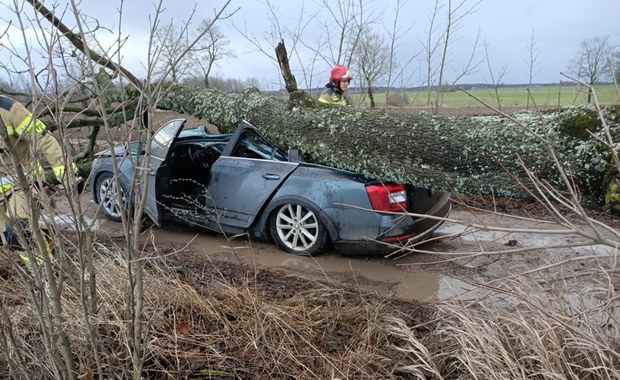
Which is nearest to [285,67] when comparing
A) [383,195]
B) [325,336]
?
[383,195]

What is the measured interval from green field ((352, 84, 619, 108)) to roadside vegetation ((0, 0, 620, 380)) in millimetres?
45

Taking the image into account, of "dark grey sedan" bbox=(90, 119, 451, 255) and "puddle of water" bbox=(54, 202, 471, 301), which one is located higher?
"dark grey sedan" bbox=(90, 119, 451, 255)

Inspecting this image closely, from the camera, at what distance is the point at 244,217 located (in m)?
5.24

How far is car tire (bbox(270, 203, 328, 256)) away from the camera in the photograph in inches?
193

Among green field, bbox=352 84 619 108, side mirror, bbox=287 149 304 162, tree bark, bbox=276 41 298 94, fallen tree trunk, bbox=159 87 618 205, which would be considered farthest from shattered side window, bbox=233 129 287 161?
green field, bbox=352 84 619 108

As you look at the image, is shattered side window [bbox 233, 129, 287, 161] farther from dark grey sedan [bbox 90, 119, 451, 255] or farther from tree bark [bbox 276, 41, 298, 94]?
tree bark [bbox 276, 41, 298, 94]

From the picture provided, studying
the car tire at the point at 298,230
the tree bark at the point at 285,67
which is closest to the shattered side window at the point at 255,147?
the car tire at the point at 298,230

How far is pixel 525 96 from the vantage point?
8.64 ft

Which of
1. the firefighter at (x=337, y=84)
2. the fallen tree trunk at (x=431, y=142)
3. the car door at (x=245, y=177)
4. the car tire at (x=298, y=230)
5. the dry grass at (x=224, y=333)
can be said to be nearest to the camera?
the dry grass at (x=224, y=333)

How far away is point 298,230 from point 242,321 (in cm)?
211

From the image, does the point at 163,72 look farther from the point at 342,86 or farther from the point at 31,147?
the point at 342,86

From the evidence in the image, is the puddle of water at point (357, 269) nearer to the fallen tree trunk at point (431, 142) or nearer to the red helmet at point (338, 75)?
the fallen tree trunk at point (431, 142)

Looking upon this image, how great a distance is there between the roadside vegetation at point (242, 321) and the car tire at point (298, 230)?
145 centimetres

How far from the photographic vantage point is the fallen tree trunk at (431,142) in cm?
302
